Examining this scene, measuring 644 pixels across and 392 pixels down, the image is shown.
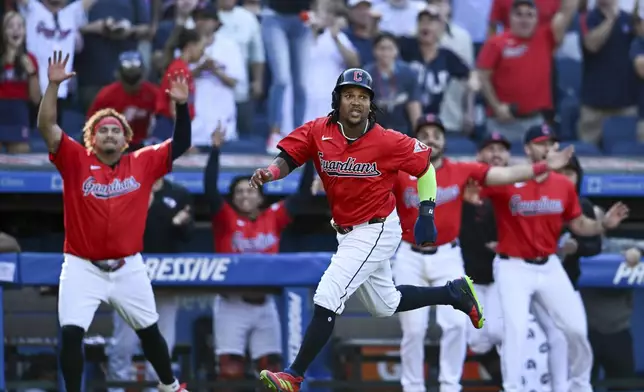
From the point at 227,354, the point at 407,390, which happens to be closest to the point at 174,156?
the point at 227,354

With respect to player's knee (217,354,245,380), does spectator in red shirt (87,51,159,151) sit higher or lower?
higher

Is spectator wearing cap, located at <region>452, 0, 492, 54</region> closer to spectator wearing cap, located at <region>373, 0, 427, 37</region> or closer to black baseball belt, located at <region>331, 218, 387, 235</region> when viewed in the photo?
spectator wearing cap, located at <region>373, 0, 427, 37</region>

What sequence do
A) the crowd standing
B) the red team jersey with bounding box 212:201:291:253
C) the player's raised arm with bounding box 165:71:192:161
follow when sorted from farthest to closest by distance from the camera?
the crowd standing → the red team jersey with bounding box 212:201:291:253 → the player's raised arm with bounding box 165:71:192:161

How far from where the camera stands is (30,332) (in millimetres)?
7973

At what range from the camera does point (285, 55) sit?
10.1m

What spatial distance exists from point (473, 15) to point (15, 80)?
12.9ft

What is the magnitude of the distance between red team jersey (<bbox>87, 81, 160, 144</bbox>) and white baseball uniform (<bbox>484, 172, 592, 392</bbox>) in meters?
2.71

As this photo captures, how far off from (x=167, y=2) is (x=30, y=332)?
11.4 feet

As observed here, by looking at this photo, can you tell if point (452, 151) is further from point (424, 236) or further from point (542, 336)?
point (424, 236)

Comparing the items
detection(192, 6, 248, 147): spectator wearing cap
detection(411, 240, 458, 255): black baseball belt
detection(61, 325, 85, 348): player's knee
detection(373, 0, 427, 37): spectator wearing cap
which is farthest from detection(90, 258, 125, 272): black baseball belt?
detection(373, 0, 427, 37): spectator wearing cap

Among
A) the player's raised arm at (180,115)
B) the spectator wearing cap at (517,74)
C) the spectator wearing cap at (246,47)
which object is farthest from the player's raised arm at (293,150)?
the spectator wearing cap at (517,74)

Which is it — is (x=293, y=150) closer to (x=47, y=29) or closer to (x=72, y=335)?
(x=72, y=335)

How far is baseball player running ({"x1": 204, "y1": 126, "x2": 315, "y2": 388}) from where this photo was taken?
8.09 m

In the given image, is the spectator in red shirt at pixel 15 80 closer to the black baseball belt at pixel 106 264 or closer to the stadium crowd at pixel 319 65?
the stadium crowd at pixel 319 65
